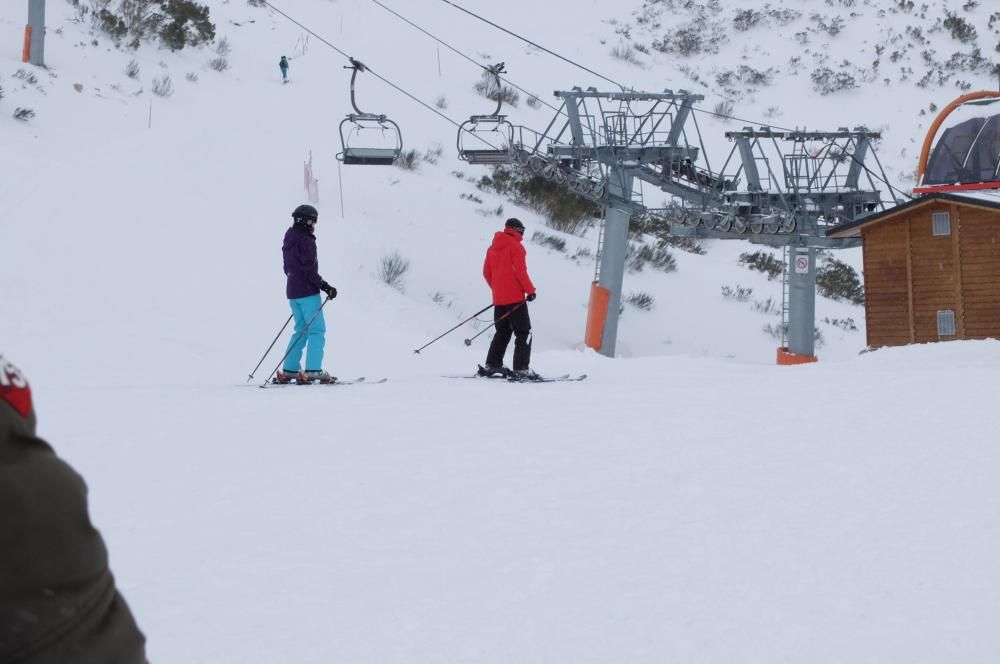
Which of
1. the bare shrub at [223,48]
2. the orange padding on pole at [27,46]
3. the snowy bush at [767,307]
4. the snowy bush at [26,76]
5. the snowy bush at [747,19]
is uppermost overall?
the snowy bush at [747,19]

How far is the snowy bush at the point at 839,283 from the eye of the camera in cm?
3111

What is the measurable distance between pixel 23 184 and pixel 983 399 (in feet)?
48.3

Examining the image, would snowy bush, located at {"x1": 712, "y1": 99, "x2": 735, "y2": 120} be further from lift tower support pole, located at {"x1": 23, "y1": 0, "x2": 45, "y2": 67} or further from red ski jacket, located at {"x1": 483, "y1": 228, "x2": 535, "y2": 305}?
red ski jacket, located at {"x1": 483, "y1": 228, "x2": 535, "y2": 305}

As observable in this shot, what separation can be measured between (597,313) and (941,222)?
6.81 meters

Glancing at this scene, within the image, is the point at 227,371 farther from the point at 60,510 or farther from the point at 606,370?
the point at 60,510

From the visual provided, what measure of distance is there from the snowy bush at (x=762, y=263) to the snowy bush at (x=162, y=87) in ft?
52.1

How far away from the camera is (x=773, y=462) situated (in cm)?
616

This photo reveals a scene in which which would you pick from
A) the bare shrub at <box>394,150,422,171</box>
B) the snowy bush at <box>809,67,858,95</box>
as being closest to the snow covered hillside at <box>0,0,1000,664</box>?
the bare shrub at <box>394,150,422,171</box>

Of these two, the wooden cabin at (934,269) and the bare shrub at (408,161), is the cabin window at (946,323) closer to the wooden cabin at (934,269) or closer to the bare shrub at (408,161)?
the wooden cabin at (934,269)

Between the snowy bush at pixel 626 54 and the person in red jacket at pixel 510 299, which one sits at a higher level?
the snowy bush at pixel 626 54

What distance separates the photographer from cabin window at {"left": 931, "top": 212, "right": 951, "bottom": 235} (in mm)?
17312

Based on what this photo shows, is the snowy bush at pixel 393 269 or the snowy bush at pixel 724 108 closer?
the snowy bush at pixel 393 269

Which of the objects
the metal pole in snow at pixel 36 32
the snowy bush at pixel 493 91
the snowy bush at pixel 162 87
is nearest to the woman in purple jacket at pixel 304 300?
the metal pole in snow at pixel 36 32

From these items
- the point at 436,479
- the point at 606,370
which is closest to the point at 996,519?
the point at 436,479
